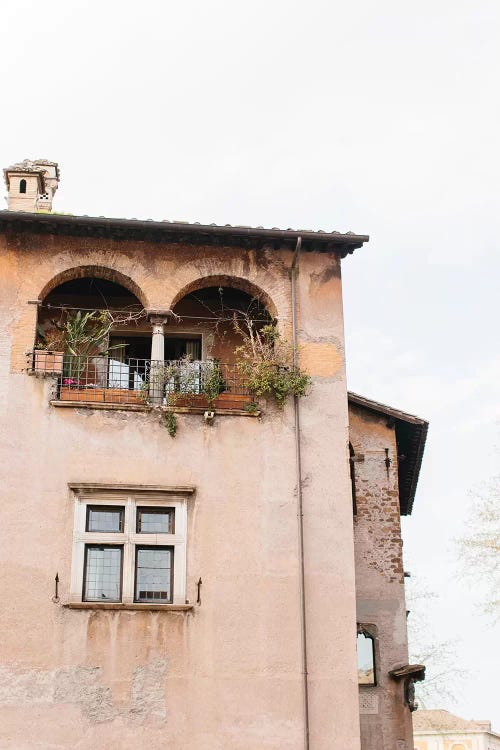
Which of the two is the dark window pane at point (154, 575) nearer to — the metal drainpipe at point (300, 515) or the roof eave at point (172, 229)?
the metal drainpipe at point (300, 515)

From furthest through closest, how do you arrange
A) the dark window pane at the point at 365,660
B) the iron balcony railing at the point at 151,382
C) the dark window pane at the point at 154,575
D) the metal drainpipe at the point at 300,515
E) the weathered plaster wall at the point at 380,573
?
A: the dark window pane at the point at 365,660
the weathered plaster wall at the point at 380,573
the iron balcony railing at the point at 151,382
the dark window pane at the point at 154,575
the metal drainpipe at the point at 300,515

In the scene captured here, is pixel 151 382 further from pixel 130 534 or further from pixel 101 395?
pixel 130 534

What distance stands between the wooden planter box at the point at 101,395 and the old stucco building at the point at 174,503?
4 cm

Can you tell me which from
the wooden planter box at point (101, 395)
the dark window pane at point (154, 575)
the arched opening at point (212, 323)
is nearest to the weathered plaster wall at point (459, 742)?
the arched opening at point (212, 323)

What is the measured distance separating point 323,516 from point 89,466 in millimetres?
3672

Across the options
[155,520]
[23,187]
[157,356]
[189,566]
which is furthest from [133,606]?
[23,187]

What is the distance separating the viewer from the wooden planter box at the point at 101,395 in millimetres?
16094

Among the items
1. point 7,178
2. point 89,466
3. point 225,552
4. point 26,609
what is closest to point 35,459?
point 89,466

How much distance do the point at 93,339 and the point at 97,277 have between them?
1185 mm

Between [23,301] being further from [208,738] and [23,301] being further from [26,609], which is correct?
[208,738]

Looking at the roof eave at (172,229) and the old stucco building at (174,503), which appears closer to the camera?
the old stucco building at (174,503)

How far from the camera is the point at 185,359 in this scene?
16688mm

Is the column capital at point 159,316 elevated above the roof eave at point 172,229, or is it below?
below

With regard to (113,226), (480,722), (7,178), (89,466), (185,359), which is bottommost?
(480,722)
